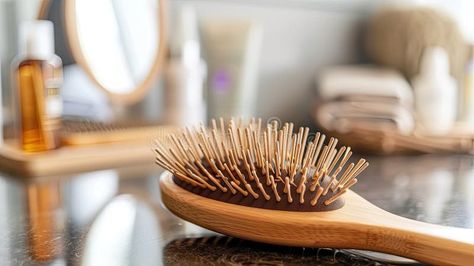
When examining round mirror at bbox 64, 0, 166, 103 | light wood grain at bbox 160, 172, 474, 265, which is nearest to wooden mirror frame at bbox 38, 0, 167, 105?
round mirror at bbox 64, 0, 166, 103

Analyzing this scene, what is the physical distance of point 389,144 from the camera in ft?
2.66

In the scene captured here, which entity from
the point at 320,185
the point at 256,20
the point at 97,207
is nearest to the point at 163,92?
the point at 256,20

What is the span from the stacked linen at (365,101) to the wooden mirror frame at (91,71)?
286 mm

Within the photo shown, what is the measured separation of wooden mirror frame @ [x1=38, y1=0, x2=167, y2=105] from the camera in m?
0.75

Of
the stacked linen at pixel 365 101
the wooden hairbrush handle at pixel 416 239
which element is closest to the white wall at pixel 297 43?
the stacked linen at pixel 365 101

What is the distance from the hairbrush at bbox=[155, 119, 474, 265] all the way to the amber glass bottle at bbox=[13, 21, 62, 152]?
0.27 meters

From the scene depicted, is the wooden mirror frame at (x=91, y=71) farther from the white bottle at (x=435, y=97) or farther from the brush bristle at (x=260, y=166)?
the white bottle at (x=435, y=97)

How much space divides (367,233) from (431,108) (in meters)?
0.66

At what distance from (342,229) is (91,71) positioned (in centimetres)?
51

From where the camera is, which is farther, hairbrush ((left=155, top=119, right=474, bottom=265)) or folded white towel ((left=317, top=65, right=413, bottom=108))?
folded white towel ((left=317, top=65, right=413, bottom=108))

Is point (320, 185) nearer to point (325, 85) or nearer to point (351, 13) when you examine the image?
point (325, 85)

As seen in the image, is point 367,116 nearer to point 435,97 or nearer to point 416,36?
point 435,97

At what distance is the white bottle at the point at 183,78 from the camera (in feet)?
2.81

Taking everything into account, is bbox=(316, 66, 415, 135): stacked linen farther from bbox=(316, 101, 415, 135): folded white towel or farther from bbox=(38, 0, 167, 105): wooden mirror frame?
bbox=(38, 0, 167, 105): wooden mirror frame
